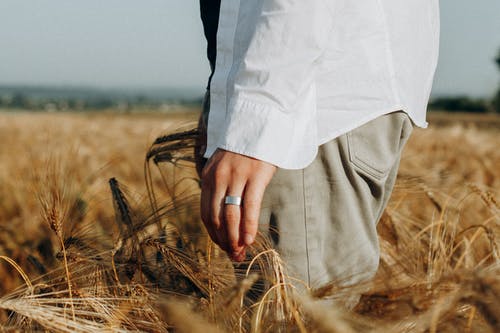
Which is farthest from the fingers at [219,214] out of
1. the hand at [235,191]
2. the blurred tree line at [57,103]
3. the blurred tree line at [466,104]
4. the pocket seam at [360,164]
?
the blurred tree line at [466,104]

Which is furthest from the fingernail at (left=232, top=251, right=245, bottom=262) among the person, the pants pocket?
the pants pocket

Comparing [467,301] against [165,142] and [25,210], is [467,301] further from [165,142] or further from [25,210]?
[25,210]

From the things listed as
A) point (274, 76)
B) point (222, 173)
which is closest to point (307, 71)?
point (274, 76)

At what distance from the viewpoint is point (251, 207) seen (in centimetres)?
75

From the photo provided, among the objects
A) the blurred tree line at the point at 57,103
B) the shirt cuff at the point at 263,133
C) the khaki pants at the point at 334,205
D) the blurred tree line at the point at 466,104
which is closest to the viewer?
the shirt cuff at the point at 263,133

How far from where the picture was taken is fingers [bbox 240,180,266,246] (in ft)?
2.47

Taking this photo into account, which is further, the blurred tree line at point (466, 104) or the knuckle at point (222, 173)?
the blurred tree line at point (466, 104)

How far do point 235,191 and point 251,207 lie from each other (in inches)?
1.2

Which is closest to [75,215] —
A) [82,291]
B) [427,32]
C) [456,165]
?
[82,291]

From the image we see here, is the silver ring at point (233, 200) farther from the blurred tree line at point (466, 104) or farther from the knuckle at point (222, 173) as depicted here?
the blurred tree line at point (466, 104)

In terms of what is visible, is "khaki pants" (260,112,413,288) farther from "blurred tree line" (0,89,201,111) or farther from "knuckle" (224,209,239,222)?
"blurred tree line" (0,89,201,111)

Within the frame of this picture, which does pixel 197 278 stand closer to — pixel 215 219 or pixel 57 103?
pixel 215 219

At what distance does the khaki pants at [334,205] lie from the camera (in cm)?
85

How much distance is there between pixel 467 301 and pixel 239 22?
0.47 m
